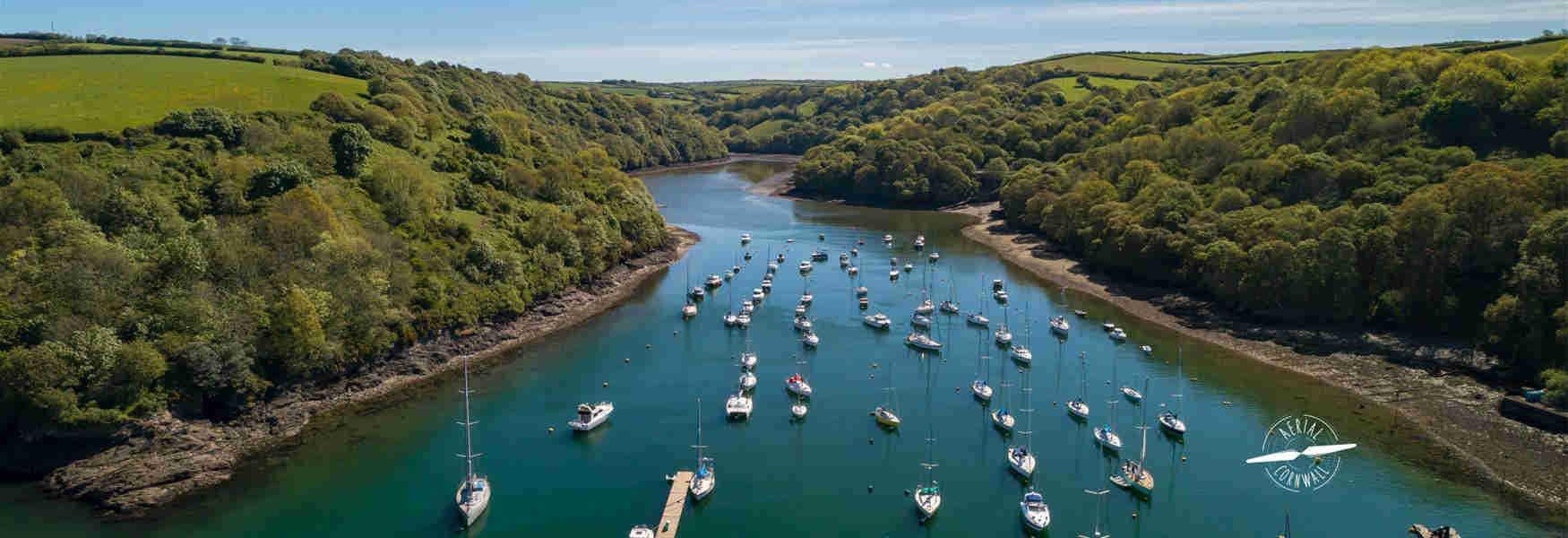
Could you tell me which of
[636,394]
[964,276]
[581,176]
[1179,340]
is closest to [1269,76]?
[964,276]

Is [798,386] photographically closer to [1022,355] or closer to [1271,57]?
[1022,355]

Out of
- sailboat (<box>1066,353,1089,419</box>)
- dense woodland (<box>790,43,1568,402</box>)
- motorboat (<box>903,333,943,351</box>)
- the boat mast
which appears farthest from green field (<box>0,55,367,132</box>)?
dense woodland (<box>790,43,1568,402</box>)

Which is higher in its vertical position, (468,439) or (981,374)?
(468,439)

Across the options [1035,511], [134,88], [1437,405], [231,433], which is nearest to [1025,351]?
[1437,405]

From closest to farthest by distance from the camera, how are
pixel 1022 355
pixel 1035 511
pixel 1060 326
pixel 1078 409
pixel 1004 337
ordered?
1. pixel 1035 511
2. pixel 1078 409
3. pixel 1022 355
4. pixel 1004 337
5. pixel 1060 326

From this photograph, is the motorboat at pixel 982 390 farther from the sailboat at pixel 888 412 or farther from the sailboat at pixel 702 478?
the sailboat at pixel 702 478

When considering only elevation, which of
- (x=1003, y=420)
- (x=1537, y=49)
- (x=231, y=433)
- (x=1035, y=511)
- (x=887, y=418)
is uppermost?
(x=1537, y=49)

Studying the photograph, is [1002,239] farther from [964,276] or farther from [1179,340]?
[1179,340]
